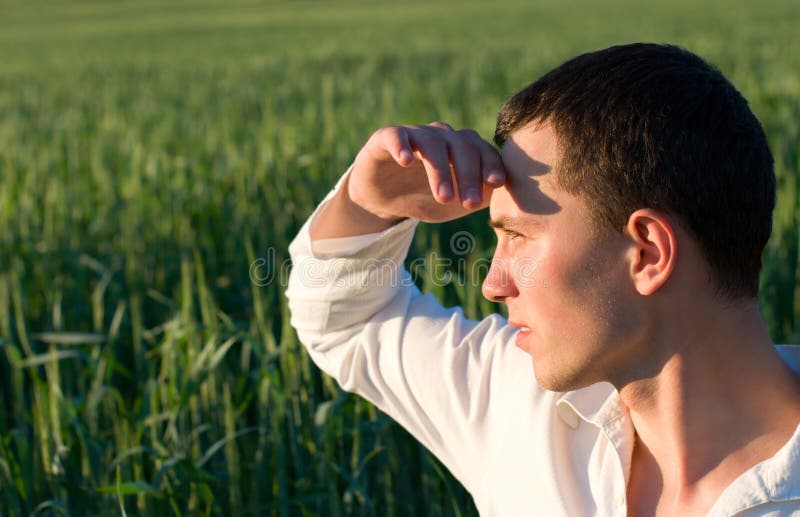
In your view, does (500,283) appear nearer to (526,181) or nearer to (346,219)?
(526,181)

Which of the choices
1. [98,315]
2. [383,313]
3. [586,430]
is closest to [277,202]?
[98,315]

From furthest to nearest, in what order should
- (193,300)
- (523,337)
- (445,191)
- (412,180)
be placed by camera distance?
(193,300), (412,180), (523,337), (445,191)

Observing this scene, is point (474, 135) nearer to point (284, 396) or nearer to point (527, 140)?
point (527, 140)

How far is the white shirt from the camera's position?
4.21ft

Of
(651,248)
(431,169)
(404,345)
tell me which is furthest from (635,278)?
(404,345)

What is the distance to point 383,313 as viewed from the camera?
1512 millimetres

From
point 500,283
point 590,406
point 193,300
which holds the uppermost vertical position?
point 500,283

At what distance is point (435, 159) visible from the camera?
3.95 feet

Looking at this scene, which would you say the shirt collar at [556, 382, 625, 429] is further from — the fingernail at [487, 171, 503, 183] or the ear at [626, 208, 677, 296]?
the fingernail at [487, 171, 503, 183]

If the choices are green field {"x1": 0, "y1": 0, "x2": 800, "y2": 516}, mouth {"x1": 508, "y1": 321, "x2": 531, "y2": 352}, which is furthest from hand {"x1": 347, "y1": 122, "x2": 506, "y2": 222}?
green field {"x1": 0, "y1": 0, "x2": 800, "y2": 516}

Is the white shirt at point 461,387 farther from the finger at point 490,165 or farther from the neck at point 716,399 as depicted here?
the finger at point 490,165

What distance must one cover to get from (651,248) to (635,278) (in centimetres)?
4

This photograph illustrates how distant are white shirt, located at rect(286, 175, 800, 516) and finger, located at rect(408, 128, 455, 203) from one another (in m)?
0.25

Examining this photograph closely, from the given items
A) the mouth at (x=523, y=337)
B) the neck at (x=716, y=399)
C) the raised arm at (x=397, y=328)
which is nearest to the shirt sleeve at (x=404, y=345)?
the raised arm at (x=397, y=328)
